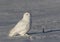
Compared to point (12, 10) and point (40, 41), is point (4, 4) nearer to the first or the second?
point (12, 10)

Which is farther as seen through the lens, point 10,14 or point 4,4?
point 4,4

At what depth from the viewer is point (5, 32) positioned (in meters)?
13.5

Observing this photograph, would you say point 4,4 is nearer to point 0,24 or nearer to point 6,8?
point 6,8

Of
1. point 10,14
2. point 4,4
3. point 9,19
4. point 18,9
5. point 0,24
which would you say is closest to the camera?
point 0,24

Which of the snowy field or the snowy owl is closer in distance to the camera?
the snowy owl

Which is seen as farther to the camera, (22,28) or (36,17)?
(36,17)

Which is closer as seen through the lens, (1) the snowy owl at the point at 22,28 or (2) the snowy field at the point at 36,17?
(1) the snowy owl at the point at 22,28

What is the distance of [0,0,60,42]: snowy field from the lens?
12709 millimetres

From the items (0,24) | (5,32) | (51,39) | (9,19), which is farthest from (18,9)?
(51,39)

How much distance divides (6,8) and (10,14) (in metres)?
1.87

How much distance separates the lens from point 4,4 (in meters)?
20.5

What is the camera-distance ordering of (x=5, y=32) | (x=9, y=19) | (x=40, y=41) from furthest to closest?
(x=9, y=19)
(x=5, y=32)
(x=40, y=41)

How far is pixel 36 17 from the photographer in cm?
1650

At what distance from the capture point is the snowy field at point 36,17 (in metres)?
12.7
